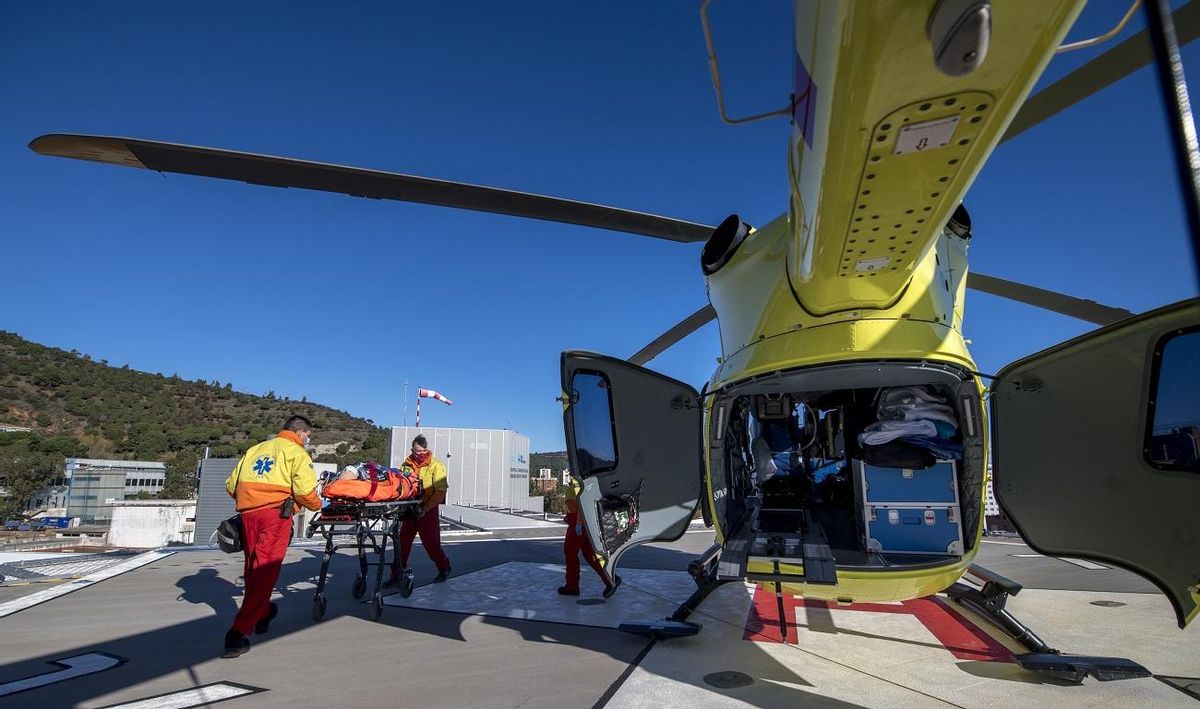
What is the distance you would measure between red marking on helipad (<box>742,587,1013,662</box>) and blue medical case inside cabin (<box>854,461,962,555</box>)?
2.68 feet

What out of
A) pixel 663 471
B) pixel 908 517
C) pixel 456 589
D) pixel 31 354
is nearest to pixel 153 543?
pixel 456 589

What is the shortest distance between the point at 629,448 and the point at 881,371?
196cm

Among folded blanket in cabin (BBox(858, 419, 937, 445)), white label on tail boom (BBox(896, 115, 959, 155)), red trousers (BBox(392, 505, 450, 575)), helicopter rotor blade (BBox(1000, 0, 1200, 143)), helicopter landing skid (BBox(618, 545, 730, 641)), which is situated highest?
helicopter rotor blade (BBox(1000, 0, 1200, 143))

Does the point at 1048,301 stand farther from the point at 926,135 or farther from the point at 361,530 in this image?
the point at 361,530

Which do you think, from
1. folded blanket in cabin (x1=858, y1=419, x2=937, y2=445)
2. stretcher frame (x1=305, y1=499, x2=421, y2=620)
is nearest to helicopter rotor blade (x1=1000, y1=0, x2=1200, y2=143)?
folded blanket in cabin (x1=858, y1=419, x2=937, y2=445)

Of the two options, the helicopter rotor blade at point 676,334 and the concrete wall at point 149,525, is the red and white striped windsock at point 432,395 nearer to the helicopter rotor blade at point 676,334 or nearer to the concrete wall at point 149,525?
the concrete wall at point 149,525

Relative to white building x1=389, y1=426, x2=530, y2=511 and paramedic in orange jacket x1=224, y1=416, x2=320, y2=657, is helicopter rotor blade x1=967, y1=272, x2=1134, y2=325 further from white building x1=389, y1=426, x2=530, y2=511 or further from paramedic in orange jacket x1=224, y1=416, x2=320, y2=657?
white building x1=389, y1=426, x2=530, y2=511

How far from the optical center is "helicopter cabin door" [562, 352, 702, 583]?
14.1 ft

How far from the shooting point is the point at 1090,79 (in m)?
2.46

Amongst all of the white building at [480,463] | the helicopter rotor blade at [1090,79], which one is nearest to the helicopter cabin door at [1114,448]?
the helicopter rotor blade at [1090,79]

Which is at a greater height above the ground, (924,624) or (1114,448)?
(1114,448)

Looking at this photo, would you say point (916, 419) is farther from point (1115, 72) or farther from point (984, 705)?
point (1115, 72)

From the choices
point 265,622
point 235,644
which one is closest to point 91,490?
point 265,622

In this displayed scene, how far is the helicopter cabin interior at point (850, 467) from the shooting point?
376 centimetres
